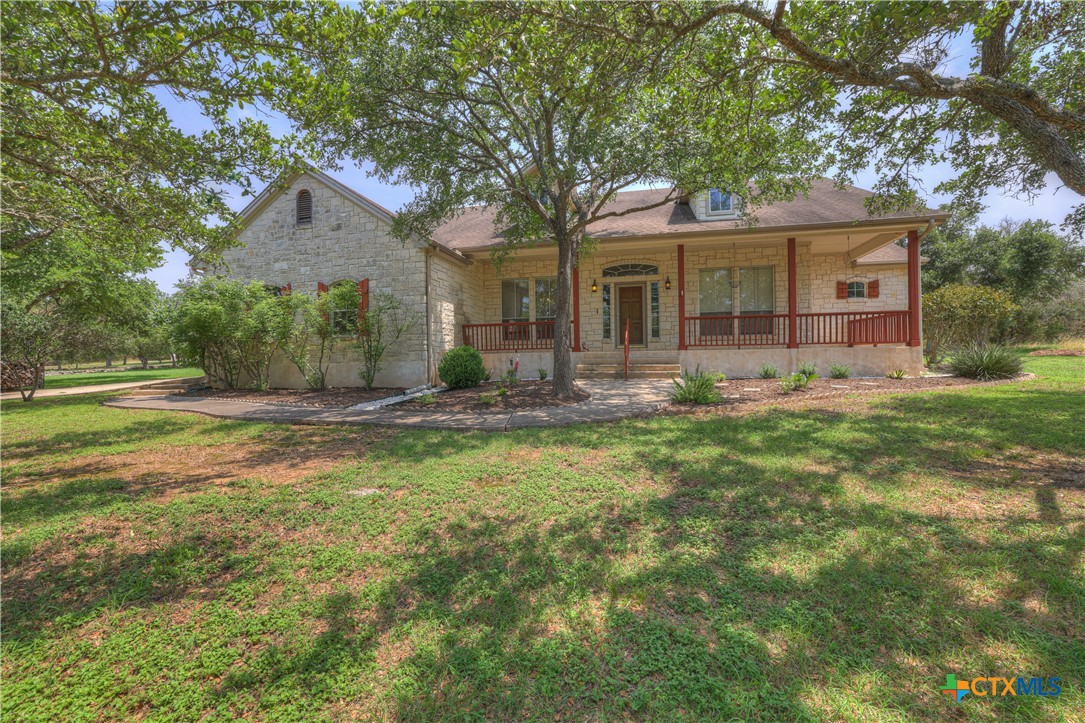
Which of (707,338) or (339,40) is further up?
(339,40)

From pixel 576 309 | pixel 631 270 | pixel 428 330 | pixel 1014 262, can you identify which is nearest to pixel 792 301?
pixel 631 270

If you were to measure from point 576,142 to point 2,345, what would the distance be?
14.1 metres

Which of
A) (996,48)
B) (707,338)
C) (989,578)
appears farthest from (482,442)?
(707,338)

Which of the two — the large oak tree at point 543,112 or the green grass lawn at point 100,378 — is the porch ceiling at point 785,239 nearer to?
the large oak tree at point 543,112

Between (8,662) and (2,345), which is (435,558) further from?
(2,345)

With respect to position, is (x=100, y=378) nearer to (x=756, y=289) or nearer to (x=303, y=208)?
(x=303, y=208)

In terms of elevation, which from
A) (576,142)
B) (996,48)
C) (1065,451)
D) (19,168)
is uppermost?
(576,142)

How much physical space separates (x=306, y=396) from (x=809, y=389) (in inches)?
428

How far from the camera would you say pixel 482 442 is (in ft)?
17.0

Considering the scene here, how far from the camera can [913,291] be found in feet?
34.3

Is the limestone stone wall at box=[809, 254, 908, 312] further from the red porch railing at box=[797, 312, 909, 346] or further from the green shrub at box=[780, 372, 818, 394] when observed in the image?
the green shrub at box=[780, 372, 818, 394]

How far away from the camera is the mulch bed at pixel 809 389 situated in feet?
23.0

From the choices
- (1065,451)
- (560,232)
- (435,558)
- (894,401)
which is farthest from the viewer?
(560,232)

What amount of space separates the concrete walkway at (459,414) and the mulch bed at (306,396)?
477 mm
